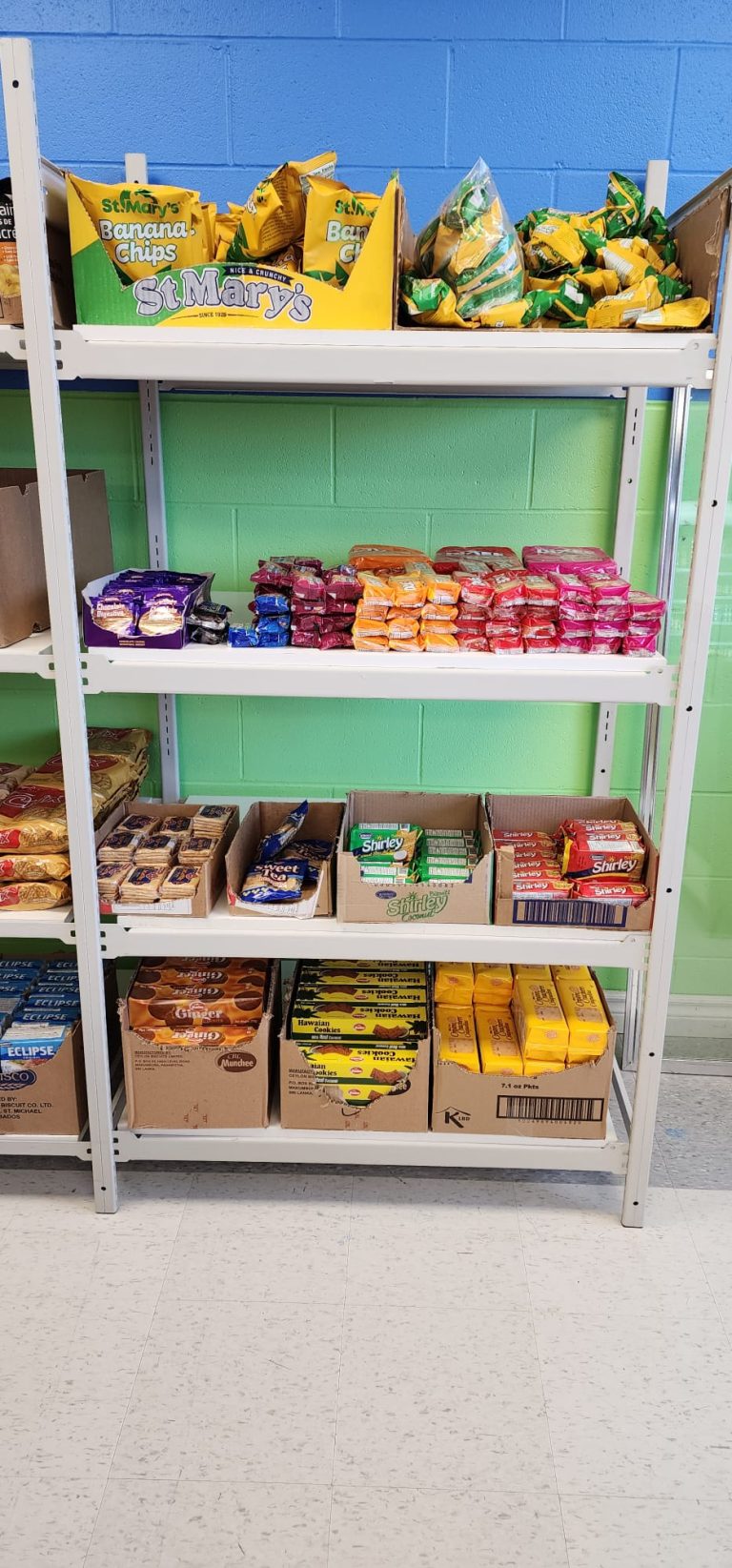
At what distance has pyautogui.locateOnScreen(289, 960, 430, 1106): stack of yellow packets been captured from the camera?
2334 mm

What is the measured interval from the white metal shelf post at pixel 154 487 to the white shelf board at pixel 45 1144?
93 centimetres

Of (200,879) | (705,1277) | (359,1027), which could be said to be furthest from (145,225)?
(705,1277)

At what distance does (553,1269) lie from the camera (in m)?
2.24

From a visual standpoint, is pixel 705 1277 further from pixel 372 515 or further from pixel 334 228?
pixel 334 228

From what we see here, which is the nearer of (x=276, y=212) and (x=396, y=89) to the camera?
(x=276, y=212)

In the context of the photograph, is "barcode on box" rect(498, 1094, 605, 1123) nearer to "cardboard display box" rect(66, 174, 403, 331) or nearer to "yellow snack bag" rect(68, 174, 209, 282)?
"cardboard display box" rect(66, 174, 403, 331)

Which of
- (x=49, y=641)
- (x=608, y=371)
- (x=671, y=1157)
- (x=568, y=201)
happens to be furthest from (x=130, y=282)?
(x=671, y=1157)

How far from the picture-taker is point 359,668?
6.73 feet

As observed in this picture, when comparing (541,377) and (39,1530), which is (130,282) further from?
(39,1530)

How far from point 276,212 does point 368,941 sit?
1.38 metres

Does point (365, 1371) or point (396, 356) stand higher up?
point (396, 356)

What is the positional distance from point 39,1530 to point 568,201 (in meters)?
2.74

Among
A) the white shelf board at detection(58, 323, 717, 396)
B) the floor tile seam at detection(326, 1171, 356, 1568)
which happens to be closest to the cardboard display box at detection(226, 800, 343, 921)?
the floor tile seam at detection(326, 1171, 356, 1568)

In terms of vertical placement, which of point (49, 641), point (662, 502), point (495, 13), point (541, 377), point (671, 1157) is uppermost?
point (495, 13)
